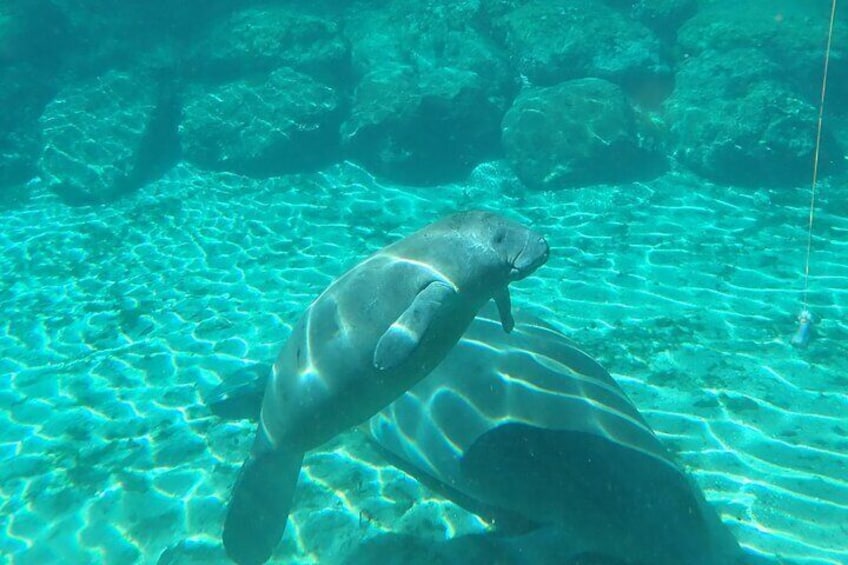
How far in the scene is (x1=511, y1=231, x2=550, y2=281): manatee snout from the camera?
3775 millimetres

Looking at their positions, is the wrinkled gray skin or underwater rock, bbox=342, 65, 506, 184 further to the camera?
underwater rock, bbox=342, 65, 506, 184

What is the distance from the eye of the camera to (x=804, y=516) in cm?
448

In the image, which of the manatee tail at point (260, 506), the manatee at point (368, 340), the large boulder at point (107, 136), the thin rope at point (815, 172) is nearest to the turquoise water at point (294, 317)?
the thin rope at point (815, 172)

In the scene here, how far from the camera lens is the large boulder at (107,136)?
12617 mm

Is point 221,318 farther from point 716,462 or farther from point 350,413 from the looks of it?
point 716,462

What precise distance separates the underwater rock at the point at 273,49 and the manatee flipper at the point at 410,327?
37.5ft

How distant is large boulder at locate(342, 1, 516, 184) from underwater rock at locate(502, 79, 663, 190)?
0.96m

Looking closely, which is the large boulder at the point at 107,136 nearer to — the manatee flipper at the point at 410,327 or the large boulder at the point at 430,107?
the large boulder at the point at 430,107

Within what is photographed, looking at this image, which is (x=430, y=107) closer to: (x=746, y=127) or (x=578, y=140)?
(x=578, y=140)

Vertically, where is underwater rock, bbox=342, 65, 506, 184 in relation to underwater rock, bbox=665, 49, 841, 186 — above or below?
below

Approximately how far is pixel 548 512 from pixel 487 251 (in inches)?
74.0

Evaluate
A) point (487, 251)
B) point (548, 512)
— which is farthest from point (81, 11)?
point (548, 512)

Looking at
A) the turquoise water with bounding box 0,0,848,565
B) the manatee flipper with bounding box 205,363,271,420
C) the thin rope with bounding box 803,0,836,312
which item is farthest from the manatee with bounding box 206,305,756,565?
the thin rope with bounding box 803,0,836,312

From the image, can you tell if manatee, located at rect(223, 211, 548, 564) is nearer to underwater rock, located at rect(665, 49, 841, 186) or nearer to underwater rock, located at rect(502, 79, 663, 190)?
underwater rock, located at rect(502, 79, 663, 190)
